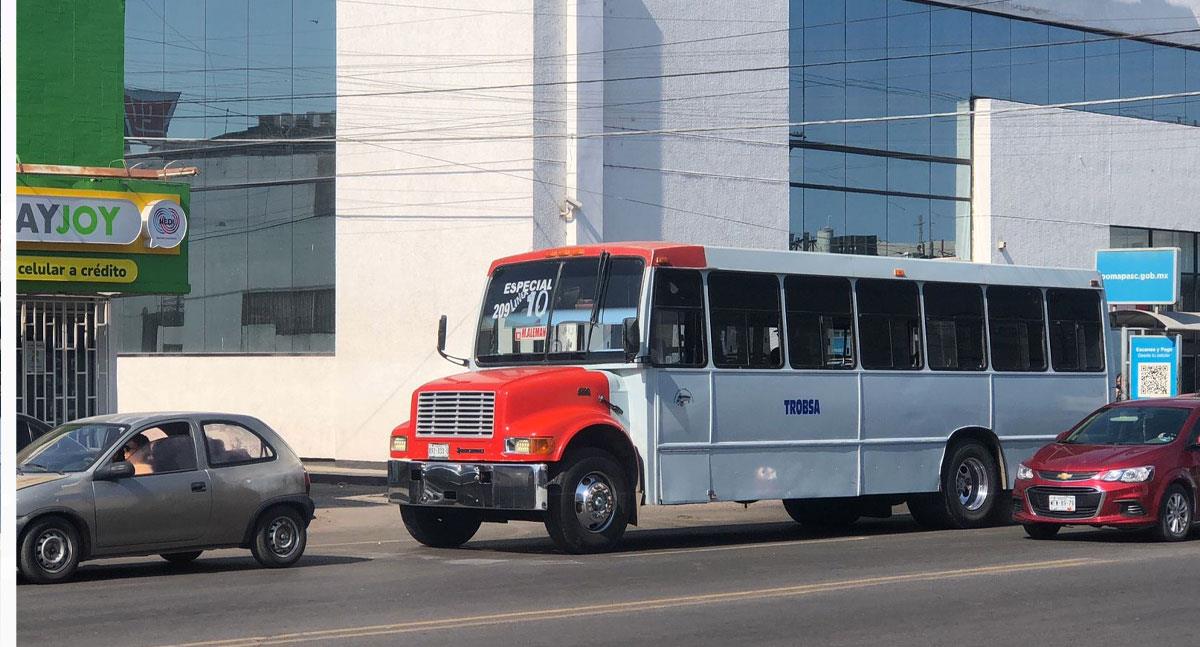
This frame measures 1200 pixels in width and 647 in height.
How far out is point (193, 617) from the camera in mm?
A: 11211

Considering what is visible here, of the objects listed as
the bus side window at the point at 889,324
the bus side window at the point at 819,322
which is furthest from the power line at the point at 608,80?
the bus side window at the point at 819,322

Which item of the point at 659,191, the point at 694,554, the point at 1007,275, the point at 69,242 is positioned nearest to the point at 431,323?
the point at 659,191

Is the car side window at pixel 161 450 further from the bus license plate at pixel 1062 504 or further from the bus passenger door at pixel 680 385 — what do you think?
the bus license plate at pixel 1062 504

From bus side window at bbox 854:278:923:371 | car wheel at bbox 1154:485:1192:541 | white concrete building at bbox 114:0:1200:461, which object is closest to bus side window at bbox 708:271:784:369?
bus side window at bbox 854:278:923:371

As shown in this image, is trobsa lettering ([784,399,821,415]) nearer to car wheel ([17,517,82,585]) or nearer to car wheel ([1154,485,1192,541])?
car wheel ([1154,485,1192,541])

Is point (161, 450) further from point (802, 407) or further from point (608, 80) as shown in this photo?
point (608, 80)

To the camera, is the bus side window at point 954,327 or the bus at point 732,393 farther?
the bus side window at point 954,327

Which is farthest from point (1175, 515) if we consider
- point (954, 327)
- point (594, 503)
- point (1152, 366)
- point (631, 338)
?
point (1152, 366)

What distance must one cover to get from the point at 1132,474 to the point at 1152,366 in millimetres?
11895

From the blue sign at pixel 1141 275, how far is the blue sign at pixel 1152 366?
1.08m

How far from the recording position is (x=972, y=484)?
1983 cm

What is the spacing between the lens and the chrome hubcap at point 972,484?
1970 centimetres

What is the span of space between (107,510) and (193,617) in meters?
2.93

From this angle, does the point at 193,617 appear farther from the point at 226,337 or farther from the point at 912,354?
the point at 226,337
